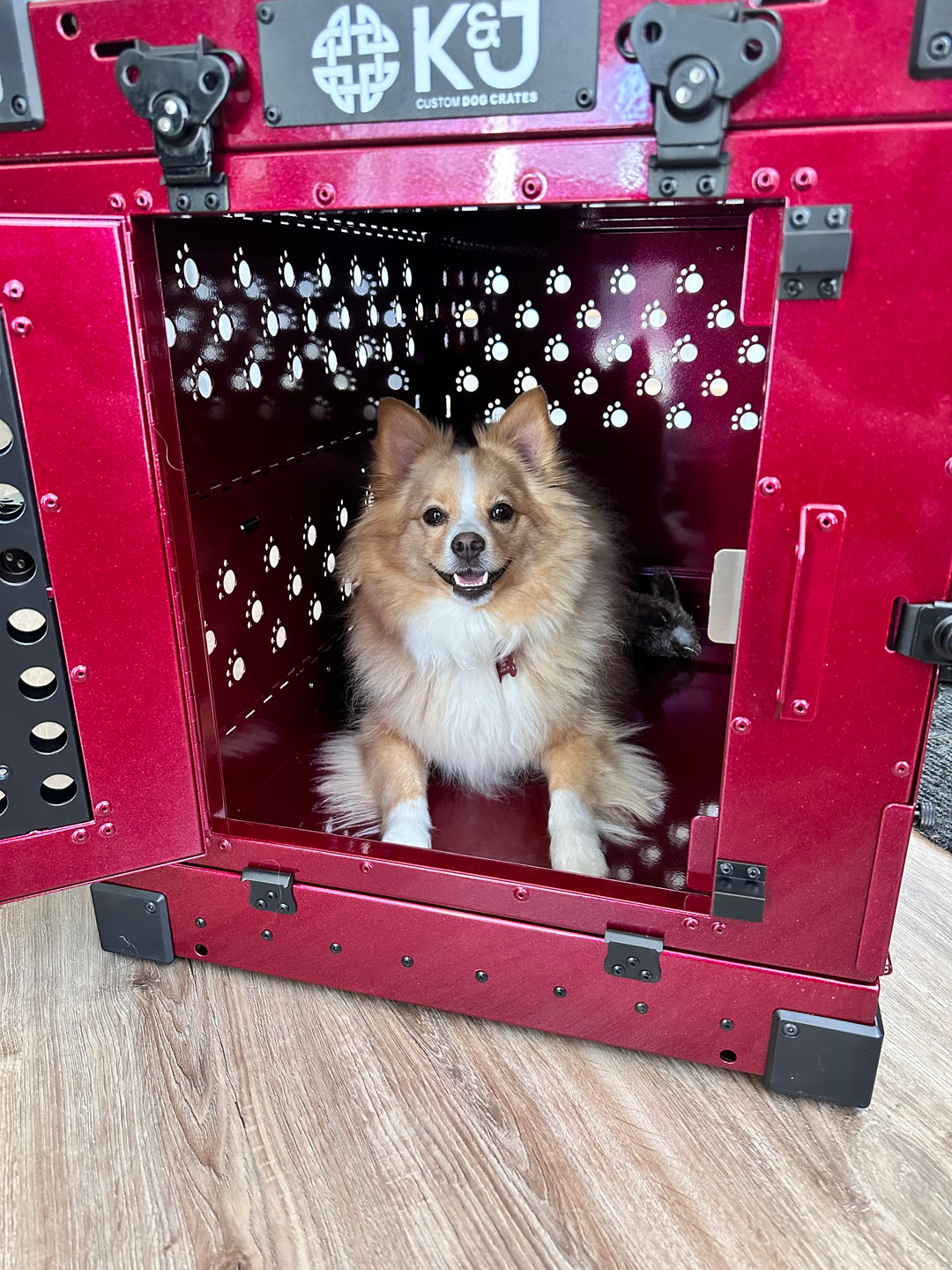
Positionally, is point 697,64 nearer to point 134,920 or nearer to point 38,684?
point 38,684

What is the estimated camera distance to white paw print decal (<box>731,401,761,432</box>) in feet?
7.38

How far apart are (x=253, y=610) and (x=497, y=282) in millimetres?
1148

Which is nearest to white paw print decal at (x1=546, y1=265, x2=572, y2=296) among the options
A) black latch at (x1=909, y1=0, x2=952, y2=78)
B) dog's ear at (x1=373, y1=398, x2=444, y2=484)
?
dog's ear at (x1=373, y1=398, x2=444, y2=484)

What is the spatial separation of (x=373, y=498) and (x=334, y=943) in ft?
3.03

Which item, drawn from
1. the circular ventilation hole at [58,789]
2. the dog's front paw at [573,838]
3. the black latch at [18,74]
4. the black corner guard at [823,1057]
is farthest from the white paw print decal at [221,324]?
the black corner guard at [823,1057]

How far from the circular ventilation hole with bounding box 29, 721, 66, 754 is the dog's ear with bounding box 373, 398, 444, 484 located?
0.85 metres

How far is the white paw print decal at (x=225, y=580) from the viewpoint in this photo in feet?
5.22

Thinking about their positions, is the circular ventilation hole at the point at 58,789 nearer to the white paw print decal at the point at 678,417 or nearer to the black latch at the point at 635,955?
the black latch at the point at 635,955

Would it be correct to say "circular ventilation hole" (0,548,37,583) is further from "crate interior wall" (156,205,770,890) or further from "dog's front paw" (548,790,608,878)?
"dog's front paw" (548,790,608,878)

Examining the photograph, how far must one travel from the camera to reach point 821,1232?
1.20 metres

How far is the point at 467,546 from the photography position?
5.70ft

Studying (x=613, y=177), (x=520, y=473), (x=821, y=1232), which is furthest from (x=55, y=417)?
(x=821, y=1232)

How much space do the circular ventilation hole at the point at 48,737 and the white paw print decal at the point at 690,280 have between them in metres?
1.73

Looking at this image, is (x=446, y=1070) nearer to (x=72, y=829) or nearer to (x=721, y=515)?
(x=72, y=829)
